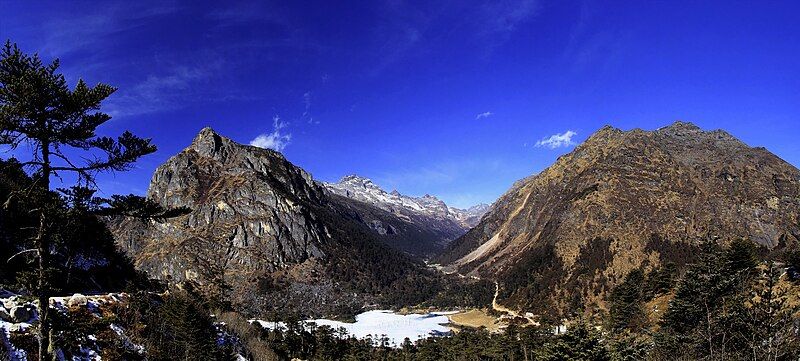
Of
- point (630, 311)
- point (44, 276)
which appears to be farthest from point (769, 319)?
point (630, 311)

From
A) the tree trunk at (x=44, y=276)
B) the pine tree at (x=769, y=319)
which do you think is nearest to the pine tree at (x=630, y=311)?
the pine tree at (x=769, y=319)

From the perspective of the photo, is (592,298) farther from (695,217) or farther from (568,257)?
(695,217)

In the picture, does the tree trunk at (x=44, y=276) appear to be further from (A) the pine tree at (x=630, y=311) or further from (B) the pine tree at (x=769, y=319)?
(A) the pine tree at (x=630, y=311)

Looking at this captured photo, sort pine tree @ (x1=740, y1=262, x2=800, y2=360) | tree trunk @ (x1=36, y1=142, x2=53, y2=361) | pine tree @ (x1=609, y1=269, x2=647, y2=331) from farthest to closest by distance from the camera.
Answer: pine tree @ (x1=609, y1=269, x2=647, y2=331) → pine tree @ (x1=740, y1=262, x2=800, y2=360) → tree trunk @ (x1=36, y1=142, x2=53, y2=361)

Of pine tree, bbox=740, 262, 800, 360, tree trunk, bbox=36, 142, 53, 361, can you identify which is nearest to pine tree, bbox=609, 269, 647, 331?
pine tree, bbox=740, 262, 800, 360

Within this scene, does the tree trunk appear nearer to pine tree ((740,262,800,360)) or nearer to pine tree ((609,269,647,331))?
pine tree ((740,262,800,360))

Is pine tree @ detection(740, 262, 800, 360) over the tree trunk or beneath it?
beneath

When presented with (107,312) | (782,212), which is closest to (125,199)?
(107,312)

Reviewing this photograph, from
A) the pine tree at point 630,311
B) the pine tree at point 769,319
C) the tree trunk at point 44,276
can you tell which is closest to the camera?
the tree trunk at point 44,276

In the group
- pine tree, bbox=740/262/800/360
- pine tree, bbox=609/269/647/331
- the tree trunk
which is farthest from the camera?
pine tree, bbox=609/269/647/331
